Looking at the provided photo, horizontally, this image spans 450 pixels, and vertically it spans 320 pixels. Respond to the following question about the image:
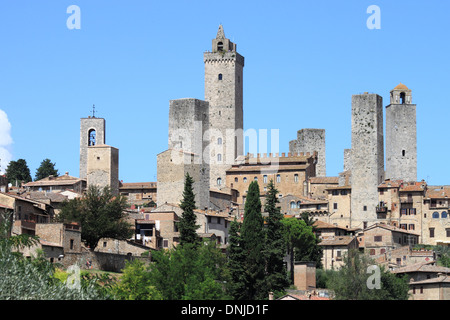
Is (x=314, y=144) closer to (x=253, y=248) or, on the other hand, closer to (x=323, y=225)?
(x=323, y=225)

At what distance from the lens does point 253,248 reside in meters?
60.1

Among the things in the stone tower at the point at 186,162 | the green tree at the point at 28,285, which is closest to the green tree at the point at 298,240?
the stone tower at the point at 186,162

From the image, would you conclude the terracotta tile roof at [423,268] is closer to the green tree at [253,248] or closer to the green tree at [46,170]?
the green tree at [253,248]

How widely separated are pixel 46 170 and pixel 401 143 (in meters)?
36.6

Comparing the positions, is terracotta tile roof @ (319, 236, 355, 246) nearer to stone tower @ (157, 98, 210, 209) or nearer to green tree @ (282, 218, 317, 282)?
green tree @ (282, 218, 317, 282)

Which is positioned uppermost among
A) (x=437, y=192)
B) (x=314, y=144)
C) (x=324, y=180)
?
(x=314, y=144)

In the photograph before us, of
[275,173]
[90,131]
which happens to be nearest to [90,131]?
[90,131]

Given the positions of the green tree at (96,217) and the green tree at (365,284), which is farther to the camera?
the green tree at (96,217)

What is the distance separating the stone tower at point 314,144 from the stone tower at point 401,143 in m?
12.8

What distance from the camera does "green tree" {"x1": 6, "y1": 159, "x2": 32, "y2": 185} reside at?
105 metres

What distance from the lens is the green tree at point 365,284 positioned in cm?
5838

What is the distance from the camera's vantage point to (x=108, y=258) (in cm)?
5781
